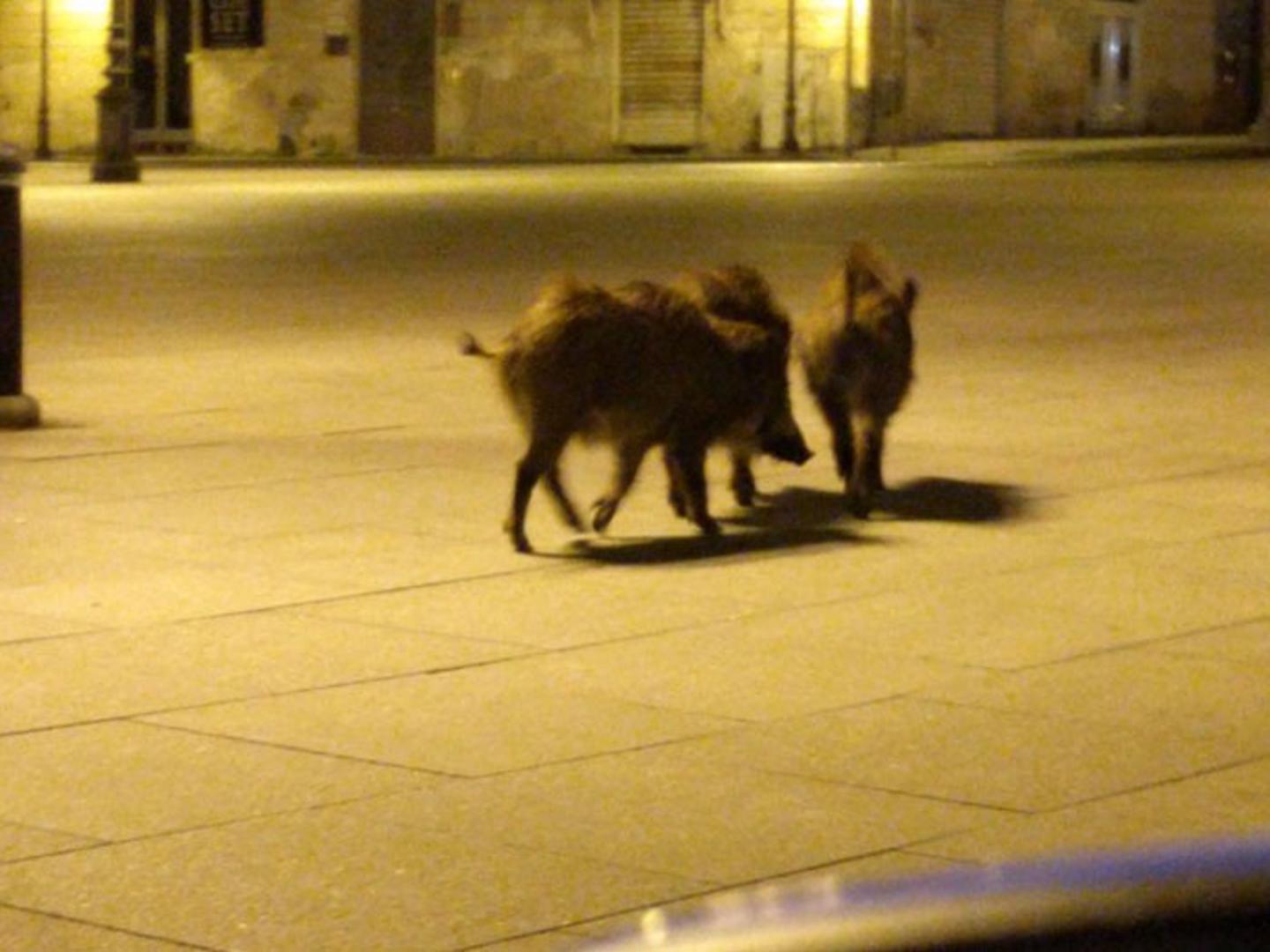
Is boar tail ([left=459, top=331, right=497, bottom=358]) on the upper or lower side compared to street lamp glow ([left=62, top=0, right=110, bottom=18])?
lower

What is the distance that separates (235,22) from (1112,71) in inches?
667

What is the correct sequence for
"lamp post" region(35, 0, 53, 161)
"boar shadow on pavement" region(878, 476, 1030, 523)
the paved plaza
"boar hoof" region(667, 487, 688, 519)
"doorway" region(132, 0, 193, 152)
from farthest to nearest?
"doorway" region(132, 0, 193, 152) < "lamp post" region(35, 0, 53, 161) < "boar shadow on pavement" region(878, 476, 1030, 523) < "boar hoof" region(667, 487, 688, 519) < the paved plaza

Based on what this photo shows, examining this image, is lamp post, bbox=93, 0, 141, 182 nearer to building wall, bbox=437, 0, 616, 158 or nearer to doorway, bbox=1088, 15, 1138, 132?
building wall, bbox=437, 0, 616, 158

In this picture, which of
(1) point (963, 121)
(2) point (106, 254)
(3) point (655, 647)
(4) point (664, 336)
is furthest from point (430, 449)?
(1) point (963, 121)

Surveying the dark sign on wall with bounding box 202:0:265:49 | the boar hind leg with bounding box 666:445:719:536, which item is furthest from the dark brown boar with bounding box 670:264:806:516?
the dark sign on wall with bounding box 202:0:265:49

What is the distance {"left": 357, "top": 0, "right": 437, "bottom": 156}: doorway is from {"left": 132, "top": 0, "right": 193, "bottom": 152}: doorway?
3396 mm

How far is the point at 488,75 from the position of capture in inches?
1896

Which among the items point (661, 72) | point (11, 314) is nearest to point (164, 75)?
point (661, 72)

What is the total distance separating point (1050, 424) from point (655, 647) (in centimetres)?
537

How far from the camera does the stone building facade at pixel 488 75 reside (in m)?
47.9

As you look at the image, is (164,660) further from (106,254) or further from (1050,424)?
(106,254)

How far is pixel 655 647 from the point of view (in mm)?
8203

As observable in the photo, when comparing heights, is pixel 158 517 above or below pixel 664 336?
below

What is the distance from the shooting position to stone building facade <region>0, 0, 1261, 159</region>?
4794 centimetres
